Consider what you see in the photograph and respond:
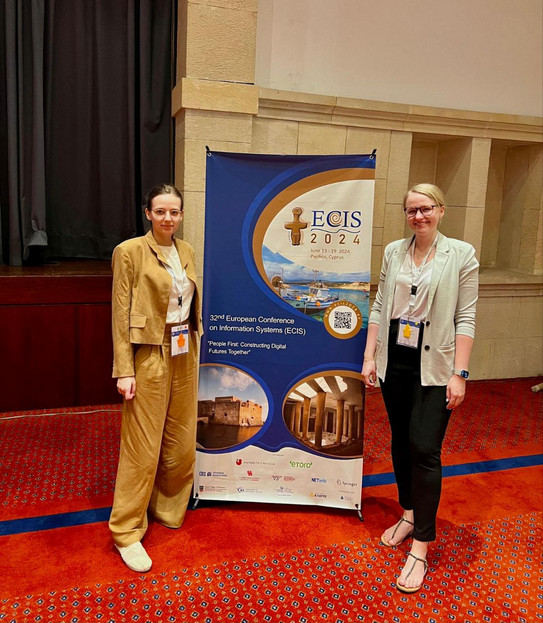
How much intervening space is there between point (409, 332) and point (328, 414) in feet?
2.20

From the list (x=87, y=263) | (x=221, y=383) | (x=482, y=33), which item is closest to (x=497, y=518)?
(x=221, y=383)

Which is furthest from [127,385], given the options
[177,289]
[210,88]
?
[210,88]

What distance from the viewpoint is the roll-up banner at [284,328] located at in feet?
8.57

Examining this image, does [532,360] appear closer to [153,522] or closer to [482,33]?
[482,33]

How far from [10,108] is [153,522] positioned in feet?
10.3

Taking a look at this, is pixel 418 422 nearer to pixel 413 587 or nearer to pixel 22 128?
pixel 413 587

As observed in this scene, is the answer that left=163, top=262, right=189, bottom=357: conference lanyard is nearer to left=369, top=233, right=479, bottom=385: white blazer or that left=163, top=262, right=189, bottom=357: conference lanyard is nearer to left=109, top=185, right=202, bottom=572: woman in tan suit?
left=109, top=185, right=202, bottom=572: woman in tan suit

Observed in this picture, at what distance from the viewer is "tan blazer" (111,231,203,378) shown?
2279mm

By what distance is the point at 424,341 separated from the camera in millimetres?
2234

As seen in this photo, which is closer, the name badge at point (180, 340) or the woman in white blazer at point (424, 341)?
the woman in white blazer at point (424, 341)

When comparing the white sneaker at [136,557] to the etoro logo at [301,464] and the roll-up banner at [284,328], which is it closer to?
the roll-up banner at [284,328]

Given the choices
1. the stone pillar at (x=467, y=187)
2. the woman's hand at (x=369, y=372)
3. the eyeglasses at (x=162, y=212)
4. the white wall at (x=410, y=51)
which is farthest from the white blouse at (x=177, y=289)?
the stone pillar at (x=467, y=187)

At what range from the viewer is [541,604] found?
2.17 meters

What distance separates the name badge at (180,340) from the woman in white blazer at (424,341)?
2.67 feet
